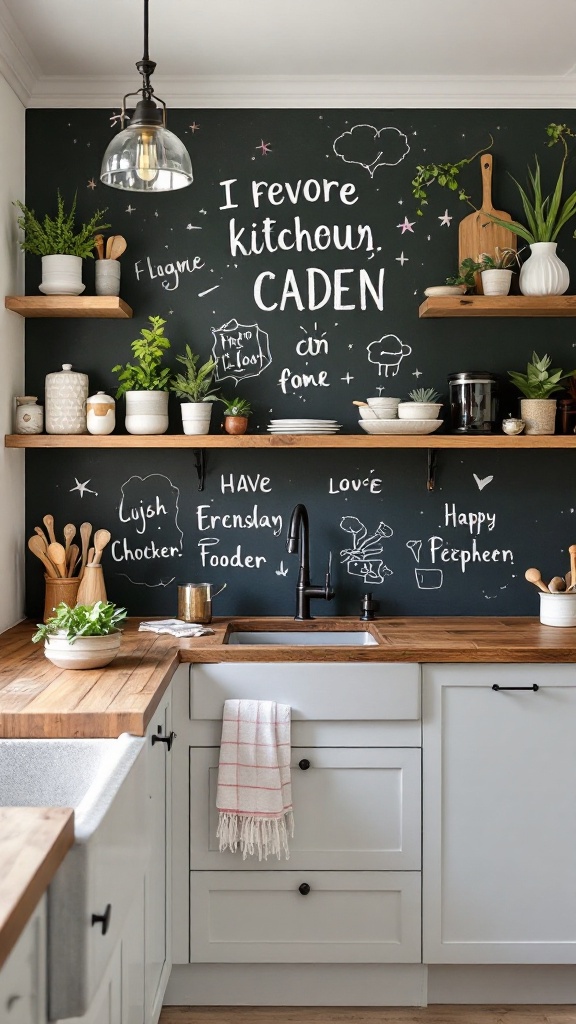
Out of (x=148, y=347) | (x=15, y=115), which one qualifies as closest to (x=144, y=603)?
(x=148, y=347)

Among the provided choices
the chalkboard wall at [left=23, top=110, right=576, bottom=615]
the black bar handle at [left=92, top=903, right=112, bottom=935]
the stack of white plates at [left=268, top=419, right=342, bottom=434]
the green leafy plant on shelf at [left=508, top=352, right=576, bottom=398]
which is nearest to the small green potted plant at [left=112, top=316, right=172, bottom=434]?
the chalkboard wall at [left=23, top=110, right=576, bottom=615]

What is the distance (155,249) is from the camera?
121 inches

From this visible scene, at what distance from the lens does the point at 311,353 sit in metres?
3.10

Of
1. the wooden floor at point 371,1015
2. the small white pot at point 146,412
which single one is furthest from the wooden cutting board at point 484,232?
the wooden floor at point 371,1015

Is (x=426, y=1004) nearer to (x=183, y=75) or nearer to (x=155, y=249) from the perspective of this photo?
(x=155, y=249)

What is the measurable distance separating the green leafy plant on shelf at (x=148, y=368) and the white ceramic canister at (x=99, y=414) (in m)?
0.06

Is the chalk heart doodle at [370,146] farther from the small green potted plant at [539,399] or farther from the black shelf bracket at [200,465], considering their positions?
the black shelf bracket at [200,465]

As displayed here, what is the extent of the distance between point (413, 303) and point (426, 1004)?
2.10 m

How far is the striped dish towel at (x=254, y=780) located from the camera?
243cm

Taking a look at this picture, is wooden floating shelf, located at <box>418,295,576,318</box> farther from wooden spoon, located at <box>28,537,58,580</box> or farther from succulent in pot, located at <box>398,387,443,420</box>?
wooden spoon, located at <box>28,537,58,580</box>

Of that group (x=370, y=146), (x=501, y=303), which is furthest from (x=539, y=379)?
(x=370, y=146)

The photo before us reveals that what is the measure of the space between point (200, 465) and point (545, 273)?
4.05 ft

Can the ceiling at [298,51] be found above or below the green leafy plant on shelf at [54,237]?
above

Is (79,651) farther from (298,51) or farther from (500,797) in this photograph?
(298,51)
